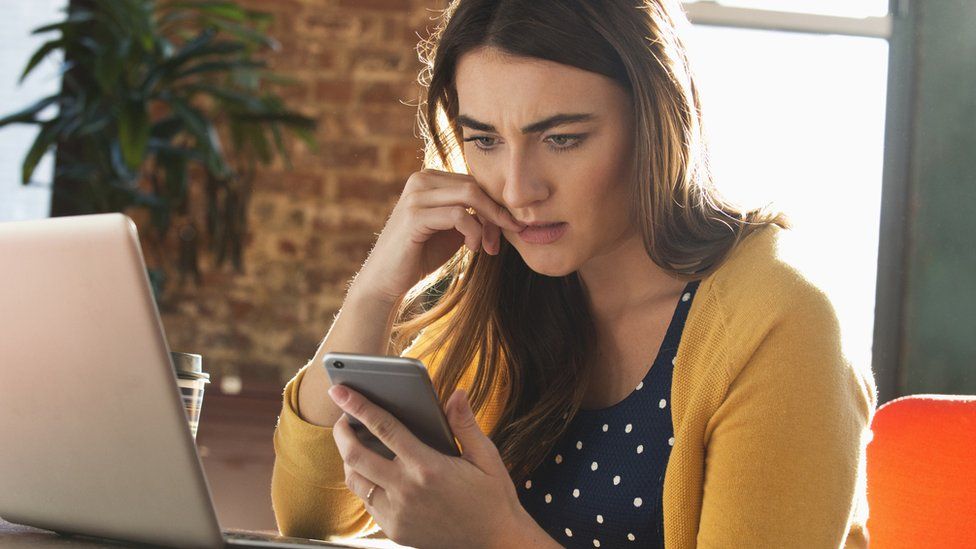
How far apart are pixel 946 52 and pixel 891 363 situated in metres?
0.79

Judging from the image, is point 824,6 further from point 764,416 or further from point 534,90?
point 764,416

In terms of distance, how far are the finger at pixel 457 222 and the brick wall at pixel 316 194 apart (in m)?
1.46

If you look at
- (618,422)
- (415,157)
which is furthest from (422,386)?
(415,157)

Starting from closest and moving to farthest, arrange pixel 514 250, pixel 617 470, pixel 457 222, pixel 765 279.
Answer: pixel 765 279 → pixel 617 470 → pixel 457 222 → pixel 514 250

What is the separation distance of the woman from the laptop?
21 cm

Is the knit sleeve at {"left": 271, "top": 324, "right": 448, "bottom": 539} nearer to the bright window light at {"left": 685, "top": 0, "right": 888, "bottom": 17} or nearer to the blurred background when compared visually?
the blurred background

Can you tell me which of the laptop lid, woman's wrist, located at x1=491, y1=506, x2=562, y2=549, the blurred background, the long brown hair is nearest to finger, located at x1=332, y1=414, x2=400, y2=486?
woman's wrist, located at x1=491, y1=506, x2=562, y2=549

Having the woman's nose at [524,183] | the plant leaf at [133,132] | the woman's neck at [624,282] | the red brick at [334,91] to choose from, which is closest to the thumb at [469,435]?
the woman's nose at [524,183]

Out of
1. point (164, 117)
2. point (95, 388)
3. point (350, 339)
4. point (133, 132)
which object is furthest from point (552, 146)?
point (164, 117)

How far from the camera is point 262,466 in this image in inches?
102

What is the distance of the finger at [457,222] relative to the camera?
139 centimetres

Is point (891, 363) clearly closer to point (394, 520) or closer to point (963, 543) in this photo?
point (963, 543)

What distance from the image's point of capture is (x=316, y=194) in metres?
2.91

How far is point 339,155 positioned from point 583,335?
1.58m
